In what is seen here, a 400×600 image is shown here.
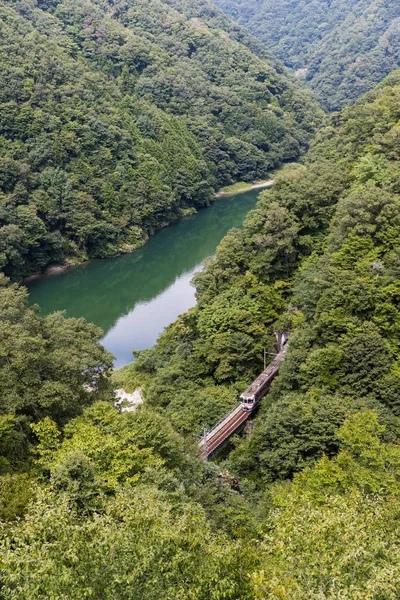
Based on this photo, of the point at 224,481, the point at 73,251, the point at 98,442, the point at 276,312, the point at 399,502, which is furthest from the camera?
the point at 73,251

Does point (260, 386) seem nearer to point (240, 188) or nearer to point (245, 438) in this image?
point (245, 438)

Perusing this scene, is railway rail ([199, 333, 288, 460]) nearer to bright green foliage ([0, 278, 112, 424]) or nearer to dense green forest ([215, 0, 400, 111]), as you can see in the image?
bright green foliage ([0, 278, 112, 424])

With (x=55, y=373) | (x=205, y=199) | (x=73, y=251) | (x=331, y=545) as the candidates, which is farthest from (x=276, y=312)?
(x=205, y=199)

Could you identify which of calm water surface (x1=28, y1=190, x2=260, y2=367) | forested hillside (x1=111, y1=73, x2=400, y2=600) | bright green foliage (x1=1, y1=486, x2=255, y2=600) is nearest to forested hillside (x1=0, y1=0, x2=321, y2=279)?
calm water surface (x1=28, y1=190, x2=260, y2=367)

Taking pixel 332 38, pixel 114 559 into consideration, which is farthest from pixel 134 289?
pixel 332 38

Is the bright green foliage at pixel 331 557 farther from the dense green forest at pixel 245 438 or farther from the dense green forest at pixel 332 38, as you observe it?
the dense green forest at pixel 332 38

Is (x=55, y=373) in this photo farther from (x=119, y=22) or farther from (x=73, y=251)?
Answer: (x=119, y=22)

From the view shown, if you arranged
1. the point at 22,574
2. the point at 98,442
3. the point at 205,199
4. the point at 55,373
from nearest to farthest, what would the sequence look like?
1. the point at 22,574
2. the point at 98,442
3. the point at 55,373
4. the point at 205,199

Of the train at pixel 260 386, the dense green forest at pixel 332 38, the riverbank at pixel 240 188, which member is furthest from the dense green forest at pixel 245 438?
the dense green forest at pixel 332 38
